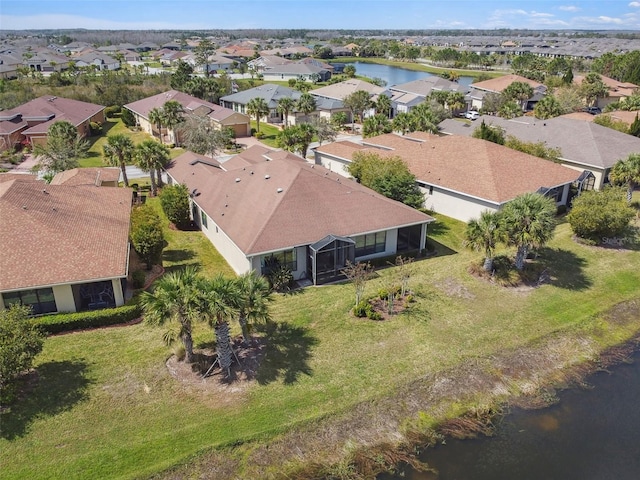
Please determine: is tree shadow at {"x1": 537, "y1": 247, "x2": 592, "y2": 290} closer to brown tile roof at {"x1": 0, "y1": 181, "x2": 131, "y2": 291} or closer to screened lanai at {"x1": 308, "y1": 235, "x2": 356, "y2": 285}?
screened lanai at {"x1": 308, "y1": 235, "x2": 356, "y2": 285}

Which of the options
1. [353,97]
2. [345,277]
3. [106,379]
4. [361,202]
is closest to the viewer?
[106,379]

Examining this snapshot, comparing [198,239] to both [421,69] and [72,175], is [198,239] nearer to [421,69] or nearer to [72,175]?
[72,175]

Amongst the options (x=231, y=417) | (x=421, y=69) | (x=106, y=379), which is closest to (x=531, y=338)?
(x=231, y=417)

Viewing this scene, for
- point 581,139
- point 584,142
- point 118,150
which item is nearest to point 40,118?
point 118,150

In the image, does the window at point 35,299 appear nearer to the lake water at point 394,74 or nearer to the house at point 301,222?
the house at point 301,222

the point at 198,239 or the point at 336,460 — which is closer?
the point at 336,460

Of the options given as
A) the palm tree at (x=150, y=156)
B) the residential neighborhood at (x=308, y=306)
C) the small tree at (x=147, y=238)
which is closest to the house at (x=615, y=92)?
the residential neighborhood at (x=308, y=306)

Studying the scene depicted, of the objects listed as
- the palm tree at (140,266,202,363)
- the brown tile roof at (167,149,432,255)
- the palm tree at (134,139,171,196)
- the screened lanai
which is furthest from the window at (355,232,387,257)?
the palm tree at (134,139,171,196)
